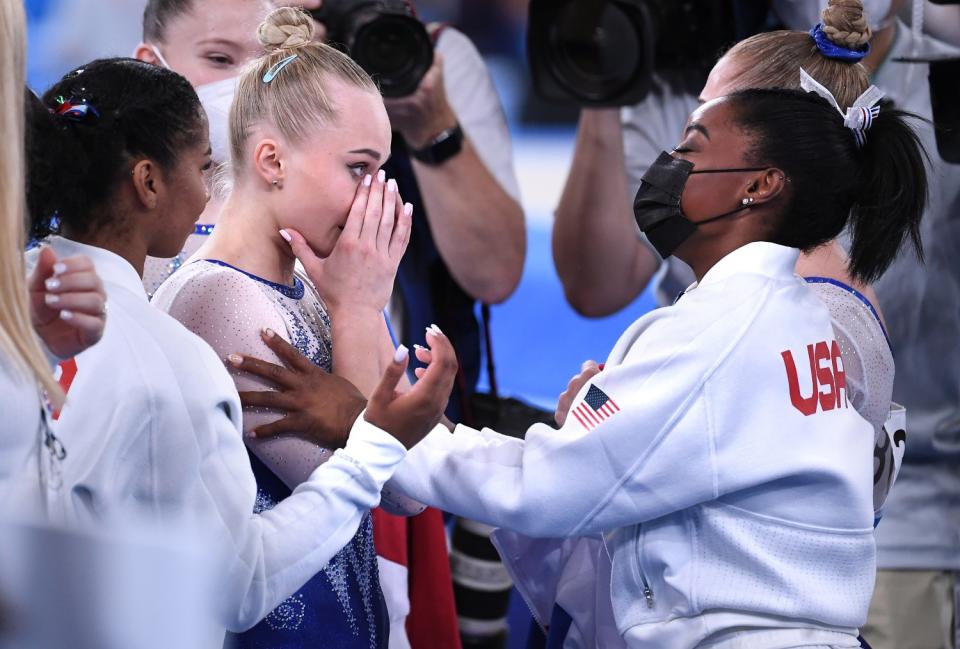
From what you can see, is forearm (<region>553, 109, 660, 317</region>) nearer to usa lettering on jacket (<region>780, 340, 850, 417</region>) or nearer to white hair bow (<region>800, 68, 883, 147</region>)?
white hair bow (<region>800, 68, 883, 147</region>)

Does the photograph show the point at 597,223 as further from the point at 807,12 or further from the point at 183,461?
the point at 183,461

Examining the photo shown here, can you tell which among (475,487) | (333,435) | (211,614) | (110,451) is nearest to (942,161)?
(475,487)

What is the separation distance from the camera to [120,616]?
0.76 meters

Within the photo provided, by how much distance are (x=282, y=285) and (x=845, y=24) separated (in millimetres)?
966

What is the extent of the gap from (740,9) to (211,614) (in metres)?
2.22

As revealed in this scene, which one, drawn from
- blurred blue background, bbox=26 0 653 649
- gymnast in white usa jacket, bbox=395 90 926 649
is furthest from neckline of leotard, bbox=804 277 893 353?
blurred blue background, bbox=26 0 653 649

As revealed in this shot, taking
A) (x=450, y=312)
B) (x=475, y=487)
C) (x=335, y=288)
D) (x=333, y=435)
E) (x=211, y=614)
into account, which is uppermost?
(x=211, y=614)

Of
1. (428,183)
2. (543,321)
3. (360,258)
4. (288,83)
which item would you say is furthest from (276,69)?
(543,321)

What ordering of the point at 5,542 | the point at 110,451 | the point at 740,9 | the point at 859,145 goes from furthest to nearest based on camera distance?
the point at 740,9 < the point at 859,145 < the point at 110,451 < the point at 5,542

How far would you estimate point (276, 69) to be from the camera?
65.1 inches

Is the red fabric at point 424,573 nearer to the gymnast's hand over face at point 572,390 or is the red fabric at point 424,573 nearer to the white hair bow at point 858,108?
the gymnast's hand over face at point 572,390

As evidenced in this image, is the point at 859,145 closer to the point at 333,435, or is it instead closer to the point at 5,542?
the point at 333,435

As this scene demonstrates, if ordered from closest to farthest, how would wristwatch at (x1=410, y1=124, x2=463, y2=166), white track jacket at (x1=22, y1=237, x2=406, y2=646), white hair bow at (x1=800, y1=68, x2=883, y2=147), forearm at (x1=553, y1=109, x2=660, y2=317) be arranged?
A: white track jacket at (x1=22, y1=237, x2=406, y2=646)
white hair bow at (x1=800, y1=68, x2=883, y2=147)
wristwatch at (x1=410, y1=124, x2=463, y2=166)
forearm at (x1=553, y1=109, x2=660, y2=317)

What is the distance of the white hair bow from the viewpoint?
1750mm
